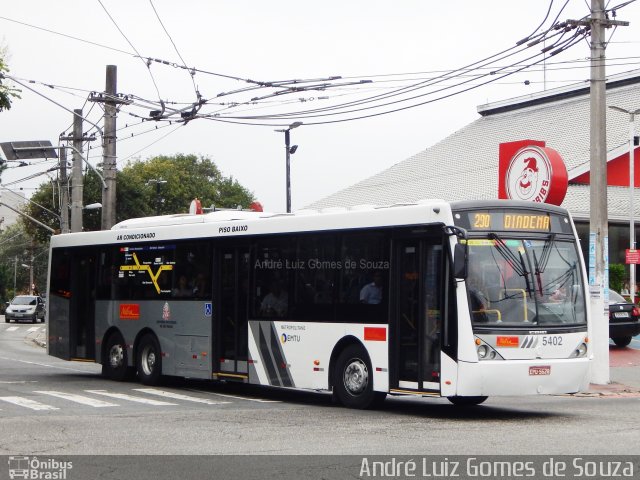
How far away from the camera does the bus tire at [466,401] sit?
17422 mm

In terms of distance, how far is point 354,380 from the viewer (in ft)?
55.5

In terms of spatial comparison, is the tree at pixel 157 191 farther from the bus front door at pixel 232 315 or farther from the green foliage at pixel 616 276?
the bus front door at pixel 232 315

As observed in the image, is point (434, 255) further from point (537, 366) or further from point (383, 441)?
point (383, 441)

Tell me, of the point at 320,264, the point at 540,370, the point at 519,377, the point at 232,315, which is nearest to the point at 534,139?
the point at 232,315

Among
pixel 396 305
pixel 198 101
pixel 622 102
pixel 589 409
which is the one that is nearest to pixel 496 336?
pixel 396 305

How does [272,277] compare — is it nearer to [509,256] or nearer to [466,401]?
[466,401]

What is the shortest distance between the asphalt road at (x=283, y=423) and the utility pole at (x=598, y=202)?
42.4 inches

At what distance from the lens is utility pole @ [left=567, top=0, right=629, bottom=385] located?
21734mm

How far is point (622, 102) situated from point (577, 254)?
33.5 meters

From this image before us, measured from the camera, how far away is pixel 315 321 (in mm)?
17703

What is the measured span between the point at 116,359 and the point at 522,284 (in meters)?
10.2

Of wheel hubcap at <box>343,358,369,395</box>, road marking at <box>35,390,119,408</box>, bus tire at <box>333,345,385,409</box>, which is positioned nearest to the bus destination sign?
bus tire at <box>333,345,385,409</box>
